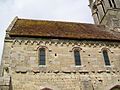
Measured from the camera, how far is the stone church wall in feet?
55.8

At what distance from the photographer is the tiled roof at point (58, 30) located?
1978cm

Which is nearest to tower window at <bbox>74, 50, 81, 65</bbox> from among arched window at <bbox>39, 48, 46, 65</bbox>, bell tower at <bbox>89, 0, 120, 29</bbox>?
arched window at <bbox>39, 48, 46, 65</bbox>

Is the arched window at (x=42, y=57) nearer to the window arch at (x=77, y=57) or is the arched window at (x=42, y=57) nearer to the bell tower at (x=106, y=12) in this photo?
the window arch at (x=77, y=57)

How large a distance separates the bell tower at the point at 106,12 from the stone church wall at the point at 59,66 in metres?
7.35

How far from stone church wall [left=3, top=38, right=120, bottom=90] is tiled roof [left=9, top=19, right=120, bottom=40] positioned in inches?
27.1

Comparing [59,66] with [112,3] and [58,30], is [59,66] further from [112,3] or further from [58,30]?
[112,3]

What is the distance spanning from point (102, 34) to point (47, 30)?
6079 mm

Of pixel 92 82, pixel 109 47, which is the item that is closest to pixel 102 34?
pixel 109 47

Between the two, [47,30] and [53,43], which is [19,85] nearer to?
[53,43]

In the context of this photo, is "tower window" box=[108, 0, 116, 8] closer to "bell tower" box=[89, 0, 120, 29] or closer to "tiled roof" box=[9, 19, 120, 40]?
"bell tower" box=[89, 0, 120, 29]

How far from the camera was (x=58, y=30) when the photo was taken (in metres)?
21.9

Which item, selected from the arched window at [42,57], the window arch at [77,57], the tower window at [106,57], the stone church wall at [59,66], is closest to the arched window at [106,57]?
the tower window at [106,57]

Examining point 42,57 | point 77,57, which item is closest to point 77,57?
point 77,57

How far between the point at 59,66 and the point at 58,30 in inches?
198
